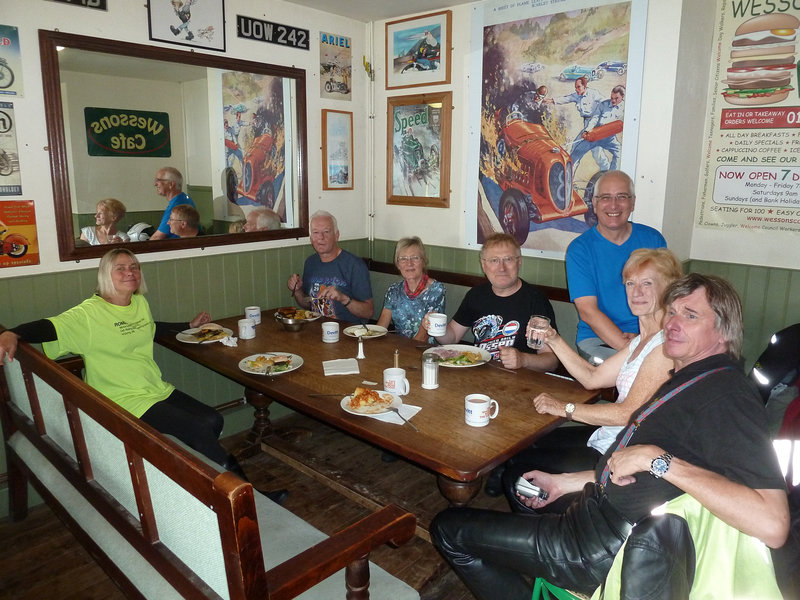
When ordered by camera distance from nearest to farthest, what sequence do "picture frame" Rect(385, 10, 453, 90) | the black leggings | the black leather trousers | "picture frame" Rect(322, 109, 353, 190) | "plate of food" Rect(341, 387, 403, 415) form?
the black leather trousers → "plate of food" Rect(341, 387, 403, 415) → the black leggings → "picture frame" Rect(385, 10, 453, 90) → "picture frame" Rect(322, 109, 353, 190)

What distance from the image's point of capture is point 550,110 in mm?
3438

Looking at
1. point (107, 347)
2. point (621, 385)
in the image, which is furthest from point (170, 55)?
point (621, 385)

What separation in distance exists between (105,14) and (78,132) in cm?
60

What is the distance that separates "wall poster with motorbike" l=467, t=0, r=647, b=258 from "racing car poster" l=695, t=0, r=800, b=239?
55 cm

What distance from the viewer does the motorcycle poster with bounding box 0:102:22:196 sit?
267 cm

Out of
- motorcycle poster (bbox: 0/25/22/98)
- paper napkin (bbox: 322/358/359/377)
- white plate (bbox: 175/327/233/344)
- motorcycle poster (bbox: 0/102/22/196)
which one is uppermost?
motorcycle poster (bbox: 0/25/22/98)

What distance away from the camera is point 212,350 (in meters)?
2.77

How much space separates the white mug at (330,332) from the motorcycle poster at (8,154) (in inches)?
62.2

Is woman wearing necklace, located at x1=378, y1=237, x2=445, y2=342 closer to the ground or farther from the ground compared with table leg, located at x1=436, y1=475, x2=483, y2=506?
farther from the ground

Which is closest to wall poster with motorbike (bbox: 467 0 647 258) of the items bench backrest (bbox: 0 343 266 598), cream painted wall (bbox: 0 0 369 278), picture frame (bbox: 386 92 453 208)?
picture frame (bbox: 386 92 453 208)

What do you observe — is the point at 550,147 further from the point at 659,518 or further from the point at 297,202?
the point at 659,518

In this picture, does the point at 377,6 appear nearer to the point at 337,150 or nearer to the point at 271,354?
the point at 337,150

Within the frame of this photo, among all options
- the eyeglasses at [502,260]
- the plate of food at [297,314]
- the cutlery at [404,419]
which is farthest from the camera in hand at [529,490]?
the plate of food at [297,314]

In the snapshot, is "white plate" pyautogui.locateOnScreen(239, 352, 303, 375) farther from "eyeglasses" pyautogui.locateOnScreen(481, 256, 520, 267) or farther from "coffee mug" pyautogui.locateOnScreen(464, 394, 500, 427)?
"eyeglasses" pyautogui.locateOnScreen(481, 256, 520, 267)
